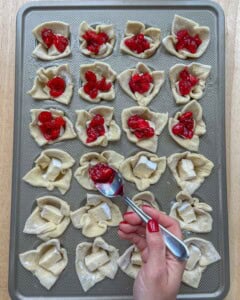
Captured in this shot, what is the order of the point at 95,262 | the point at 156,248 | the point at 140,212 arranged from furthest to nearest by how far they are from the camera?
1. the point at 95,262
2. the point at 140,212
3. the point at 156,248

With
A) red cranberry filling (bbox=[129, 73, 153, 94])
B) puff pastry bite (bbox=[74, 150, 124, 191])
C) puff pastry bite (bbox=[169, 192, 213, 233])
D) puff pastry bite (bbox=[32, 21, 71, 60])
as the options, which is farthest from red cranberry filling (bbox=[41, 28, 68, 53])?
puff pastry bite (bbox=[169, 192, 213, 233])

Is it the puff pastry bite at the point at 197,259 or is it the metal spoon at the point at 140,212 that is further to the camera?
the puff pastry bite at the point at 197,259

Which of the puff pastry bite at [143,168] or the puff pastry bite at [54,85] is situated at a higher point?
the puff pastry bite at [54,85]

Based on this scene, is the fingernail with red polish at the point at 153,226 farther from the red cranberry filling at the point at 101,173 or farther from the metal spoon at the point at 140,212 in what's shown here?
the red cranberry filling at the point at 101,173

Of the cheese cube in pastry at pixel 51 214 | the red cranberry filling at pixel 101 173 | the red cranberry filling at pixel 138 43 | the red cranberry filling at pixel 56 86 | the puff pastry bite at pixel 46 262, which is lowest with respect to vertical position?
the puff pastry bite at pixel 46 262

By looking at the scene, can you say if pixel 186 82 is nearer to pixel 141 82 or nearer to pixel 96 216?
pixel 141 82

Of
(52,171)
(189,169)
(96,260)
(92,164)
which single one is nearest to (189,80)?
(189,169)

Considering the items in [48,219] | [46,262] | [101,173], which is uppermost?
[101,173]

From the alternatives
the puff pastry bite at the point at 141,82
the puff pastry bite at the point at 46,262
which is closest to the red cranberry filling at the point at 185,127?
the puff pastry bite at the point at 141,82
